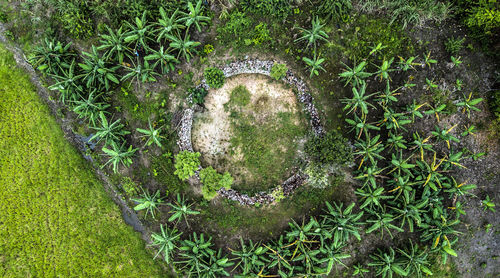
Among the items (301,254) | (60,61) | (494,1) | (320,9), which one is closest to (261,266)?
(301,254)

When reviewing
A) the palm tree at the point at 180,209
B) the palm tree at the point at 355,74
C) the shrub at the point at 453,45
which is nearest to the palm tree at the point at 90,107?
the palm tree at the point at 180,209

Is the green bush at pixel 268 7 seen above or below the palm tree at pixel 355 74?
above

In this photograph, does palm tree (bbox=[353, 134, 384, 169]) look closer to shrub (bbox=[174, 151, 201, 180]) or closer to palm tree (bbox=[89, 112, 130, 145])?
shrub (bbox=[174, 151, 201, 180])

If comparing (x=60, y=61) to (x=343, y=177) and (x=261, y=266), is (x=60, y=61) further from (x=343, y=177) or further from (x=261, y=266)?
(x=343, y=177)

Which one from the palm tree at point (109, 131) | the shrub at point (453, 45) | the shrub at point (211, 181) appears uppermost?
the shrub at point (453, 45)

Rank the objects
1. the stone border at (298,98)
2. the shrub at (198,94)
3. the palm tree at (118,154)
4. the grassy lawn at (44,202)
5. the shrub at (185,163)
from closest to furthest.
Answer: the palm tree at (118,154), the shrub at (185,163), the shrub at (198,94), the stone border at (298,98), the grassy lawn at (44,202)

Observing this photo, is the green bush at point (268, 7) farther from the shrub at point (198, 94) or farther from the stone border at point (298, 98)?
the shrub at point (198, 94)

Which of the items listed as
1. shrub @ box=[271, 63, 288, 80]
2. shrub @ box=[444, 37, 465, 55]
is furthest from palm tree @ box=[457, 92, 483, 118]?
shrub @ box=[271, 63, 288, 80]
